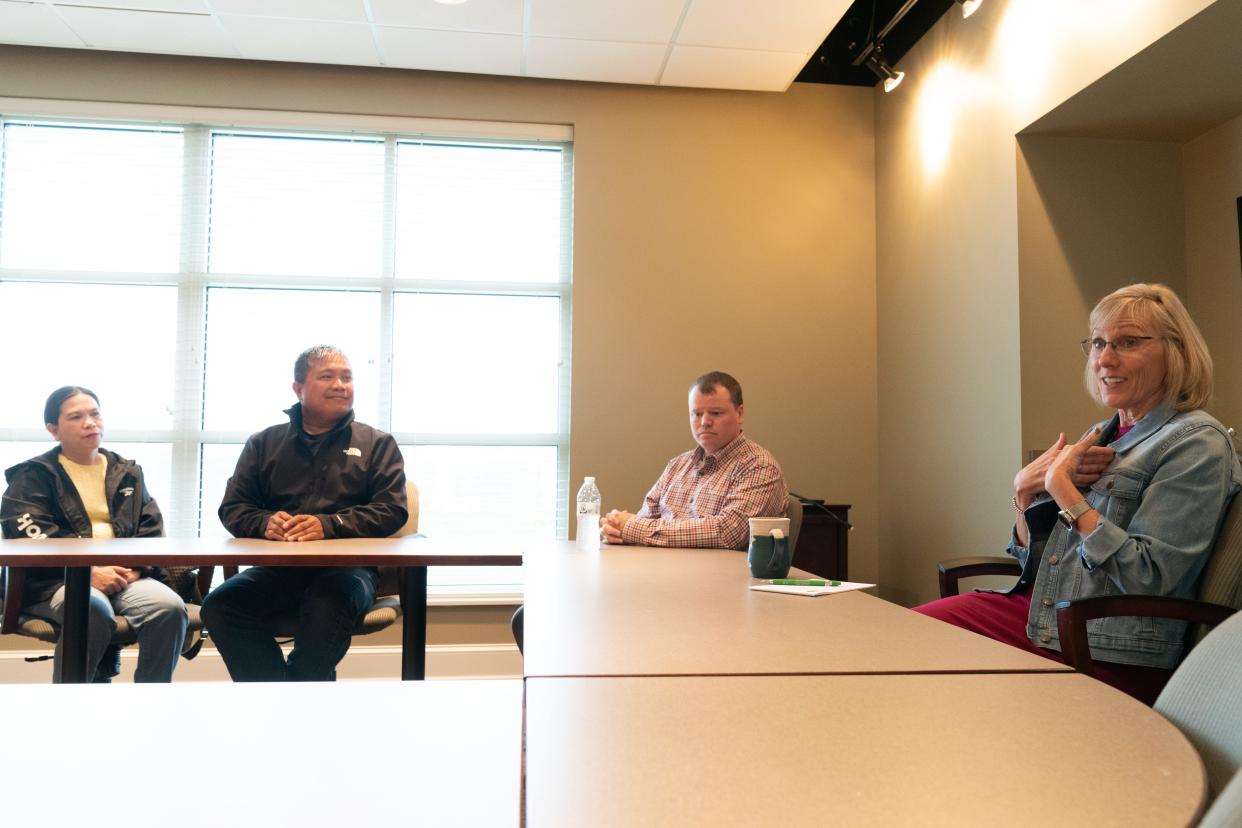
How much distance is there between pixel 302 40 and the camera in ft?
13.7

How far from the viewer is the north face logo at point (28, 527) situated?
3104 mm

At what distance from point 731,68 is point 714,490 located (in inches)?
92.6

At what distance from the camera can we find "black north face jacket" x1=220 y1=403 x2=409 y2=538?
3.19m

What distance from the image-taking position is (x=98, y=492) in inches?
132

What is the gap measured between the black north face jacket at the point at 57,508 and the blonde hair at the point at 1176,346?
300 cm

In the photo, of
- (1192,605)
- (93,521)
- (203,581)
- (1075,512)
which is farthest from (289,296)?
(1192,605)

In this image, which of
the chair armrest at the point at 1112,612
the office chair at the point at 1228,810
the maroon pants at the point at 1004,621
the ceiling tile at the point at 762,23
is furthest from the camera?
the ceiling tile at the point at 762,23

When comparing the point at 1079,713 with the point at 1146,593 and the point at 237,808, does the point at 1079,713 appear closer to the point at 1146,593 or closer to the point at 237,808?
the point at 237,808

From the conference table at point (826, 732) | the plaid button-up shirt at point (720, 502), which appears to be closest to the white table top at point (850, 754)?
the conference table at point (826, 732)

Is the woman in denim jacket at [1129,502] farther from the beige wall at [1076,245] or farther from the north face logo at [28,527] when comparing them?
the north face logo at [28,527]

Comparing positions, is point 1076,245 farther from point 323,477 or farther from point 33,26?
point 33,26

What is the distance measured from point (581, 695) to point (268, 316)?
401 centimetres

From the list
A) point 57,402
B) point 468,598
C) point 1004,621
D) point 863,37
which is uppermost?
point 863,37

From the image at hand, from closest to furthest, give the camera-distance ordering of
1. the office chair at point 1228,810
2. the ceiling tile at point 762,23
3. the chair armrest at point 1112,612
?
the office chair at point 1228,810 → the chair armrest at point 1112,612 → the ceiling tile at point 762,23
